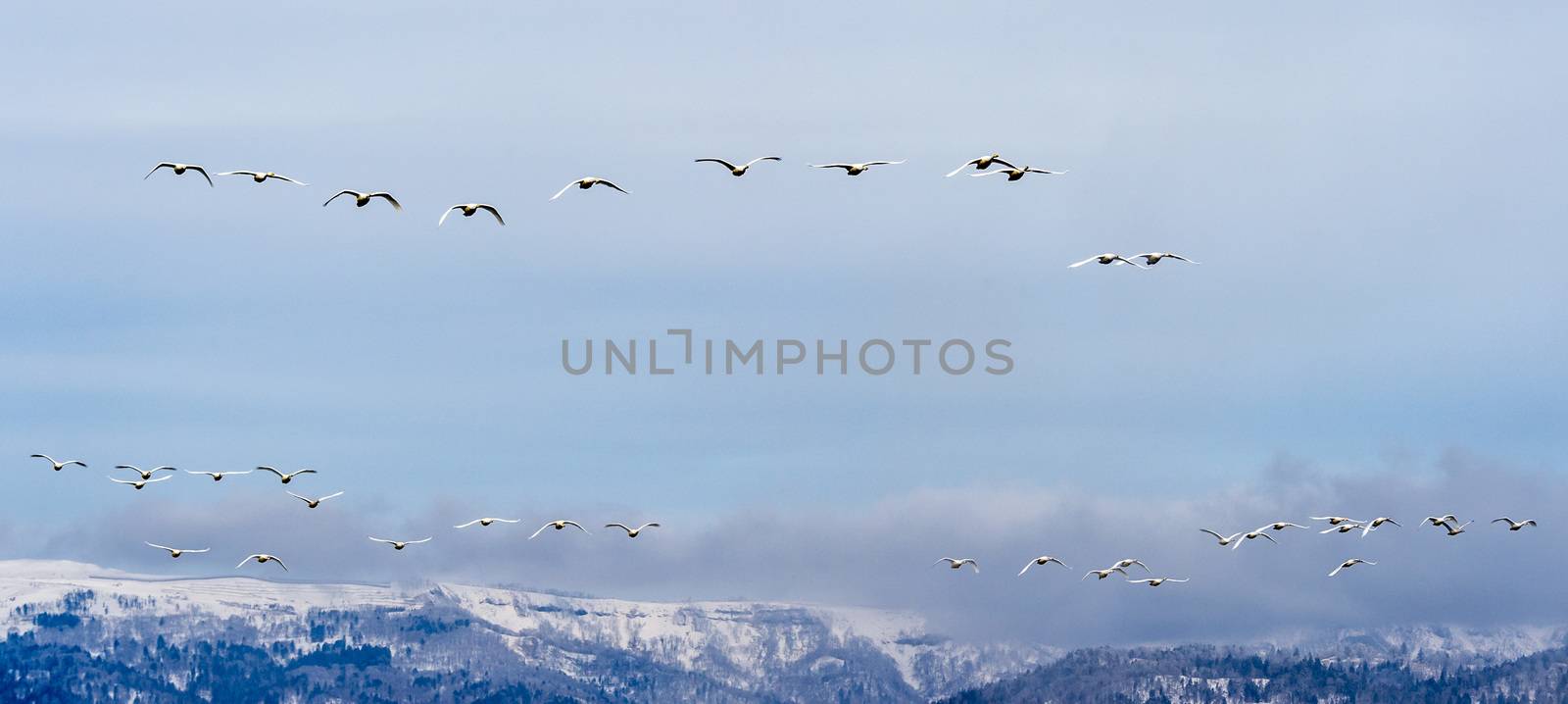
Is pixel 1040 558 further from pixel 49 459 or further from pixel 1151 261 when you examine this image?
pixel 49 459

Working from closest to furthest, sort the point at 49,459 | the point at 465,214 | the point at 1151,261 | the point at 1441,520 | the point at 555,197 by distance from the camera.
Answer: the point at 555,197
the point at 465,214
the point at 1151,261
the point at 49,459
the point at 1441,520

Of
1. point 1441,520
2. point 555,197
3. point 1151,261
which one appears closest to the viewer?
point 555,197

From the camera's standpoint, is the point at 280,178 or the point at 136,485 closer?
the point at 280,178

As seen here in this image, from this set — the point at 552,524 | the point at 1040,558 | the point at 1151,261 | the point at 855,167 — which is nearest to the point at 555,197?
the point at 855,167

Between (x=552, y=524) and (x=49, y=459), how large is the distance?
42.7m

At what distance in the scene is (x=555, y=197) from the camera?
381ft

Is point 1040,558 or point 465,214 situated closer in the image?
point 465,214

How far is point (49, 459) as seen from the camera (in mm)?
174125

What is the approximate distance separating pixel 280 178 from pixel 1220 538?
10639 centimetres

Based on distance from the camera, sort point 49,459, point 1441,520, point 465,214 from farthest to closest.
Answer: point 1441,520
point 49,459
point 465,214

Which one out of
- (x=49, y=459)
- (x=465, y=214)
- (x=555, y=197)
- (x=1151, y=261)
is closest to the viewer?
(x=555, y=197)

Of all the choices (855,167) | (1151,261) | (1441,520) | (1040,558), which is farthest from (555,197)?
(1441,520)

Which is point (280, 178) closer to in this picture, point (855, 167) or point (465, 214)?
point (465, 214)

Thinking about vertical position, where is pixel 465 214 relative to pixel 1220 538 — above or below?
above
